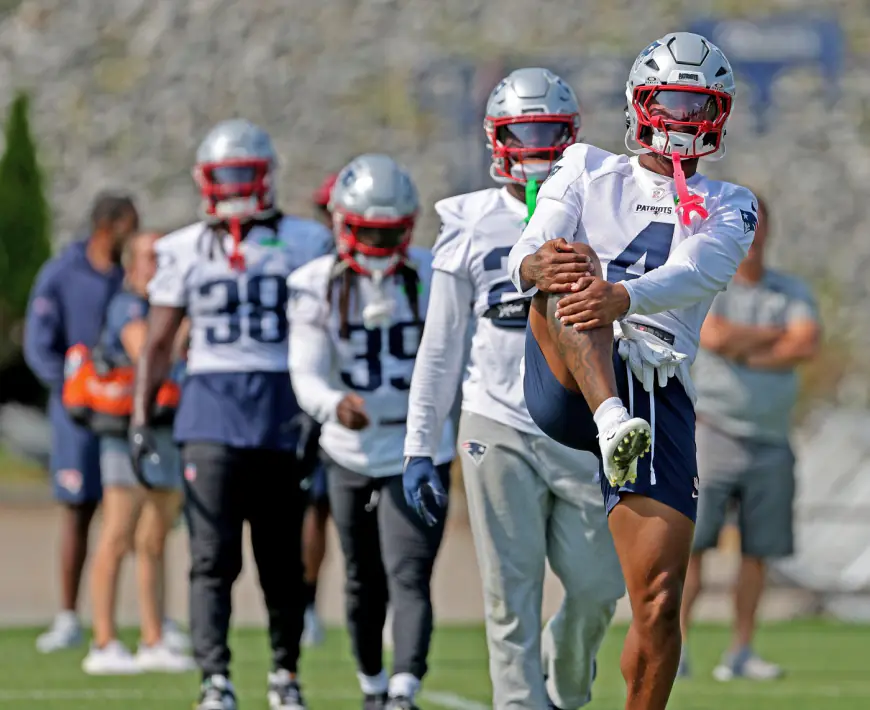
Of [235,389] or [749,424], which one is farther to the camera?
[749,424]

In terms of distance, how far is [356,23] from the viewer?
2642 cm

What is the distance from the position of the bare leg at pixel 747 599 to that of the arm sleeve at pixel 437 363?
3548 mm

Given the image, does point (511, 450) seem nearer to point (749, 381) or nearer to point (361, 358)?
point (361, 358)

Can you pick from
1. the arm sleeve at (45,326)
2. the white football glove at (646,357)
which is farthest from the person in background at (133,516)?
the white football glove at (646,357)

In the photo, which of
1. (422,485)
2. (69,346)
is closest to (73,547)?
(69,346)

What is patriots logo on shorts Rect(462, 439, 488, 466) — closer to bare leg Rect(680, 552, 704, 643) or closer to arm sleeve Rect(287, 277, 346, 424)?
arm sleeve Rect(287, 277, 346, 424)

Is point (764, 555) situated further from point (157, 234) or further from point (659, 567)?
point (659, 567)

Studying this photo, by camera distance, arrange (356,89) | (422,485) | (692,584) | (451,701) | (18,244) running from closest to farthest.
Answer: (422,485), (451,701), (692,584), (18,244), (356,89)

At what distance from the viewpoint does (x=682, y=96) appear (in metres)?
5.32

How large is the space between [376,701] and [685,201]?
2.70 metres

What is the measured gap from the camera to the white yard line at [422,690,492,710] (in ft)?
26.9

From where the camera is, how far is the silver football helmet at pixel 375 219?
23.7 feet

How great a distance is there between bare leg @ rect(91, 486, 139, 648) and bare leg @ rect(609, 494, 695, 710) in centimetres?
468

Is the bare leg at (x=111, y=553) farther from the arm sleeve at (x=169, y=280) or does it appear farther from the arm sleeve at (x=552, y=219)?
the arm sleeve at (x=552, y=219)
